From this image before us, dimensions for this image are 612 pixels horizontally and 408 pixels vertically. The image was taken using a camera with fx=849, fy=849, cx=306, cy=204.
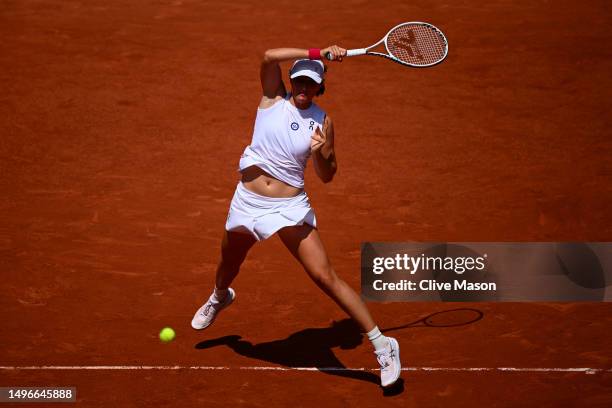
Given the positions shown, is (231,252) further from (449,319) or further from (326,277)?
(449,319)

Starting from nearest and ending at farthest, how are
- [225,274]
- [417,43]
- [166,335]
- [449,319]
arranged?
[225,274]
[166,335]
[417,43]
[449,319]

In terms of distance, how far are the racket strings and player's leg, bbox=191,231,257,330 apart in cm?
193

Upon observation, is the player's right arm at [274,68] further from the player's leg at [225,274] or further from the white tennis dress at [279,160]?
the player's leg at [225,274]

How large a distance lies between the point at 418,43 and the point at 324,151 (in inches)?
71.4

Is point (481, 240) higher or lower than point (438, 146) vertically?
lower

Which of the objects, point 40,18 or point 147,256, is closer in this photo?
point 147,256

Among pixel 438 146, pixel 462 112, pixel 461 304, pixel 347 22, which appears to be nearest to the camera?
pixel 461 304

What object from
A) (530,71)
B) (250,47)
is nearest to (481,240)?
(530,71)

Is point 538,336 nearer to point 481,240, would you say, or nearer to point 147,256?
point 481,240

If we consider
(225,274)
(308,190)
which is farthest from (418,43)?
(308,190)

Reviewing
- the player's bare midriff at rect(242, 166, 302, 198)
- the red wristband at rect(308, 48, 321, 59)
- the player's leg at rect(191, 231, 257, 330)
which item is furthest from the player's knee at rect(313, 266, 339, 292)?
the red wristband at rect(308, 48, 321, 59)

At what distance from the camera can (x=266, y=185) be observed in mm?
5879

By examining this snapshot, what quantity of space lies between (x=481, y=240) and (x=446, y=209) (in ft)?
2.28

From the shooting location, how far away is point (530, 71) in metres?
11.5
